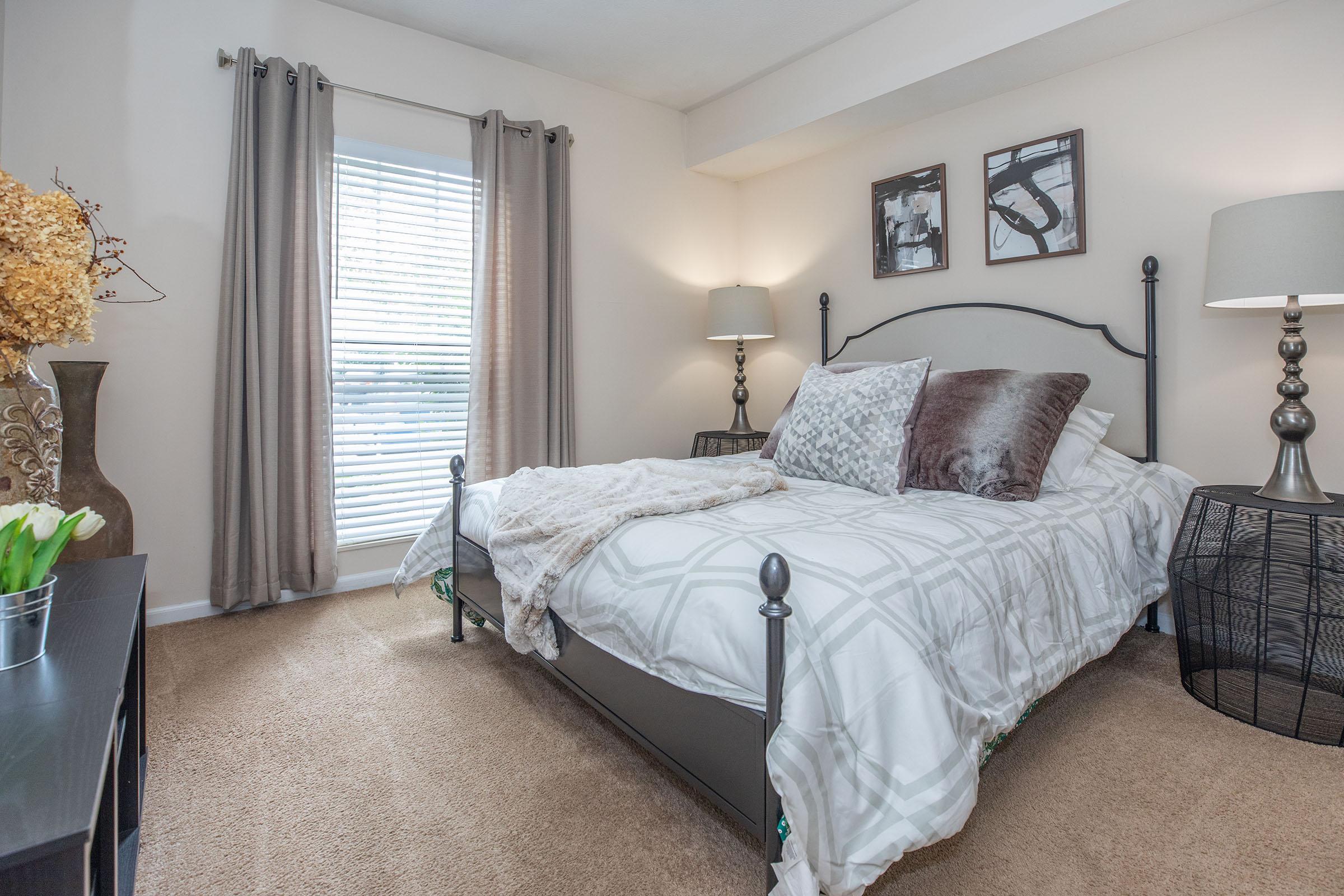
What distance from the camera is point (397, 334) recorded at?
318 cm

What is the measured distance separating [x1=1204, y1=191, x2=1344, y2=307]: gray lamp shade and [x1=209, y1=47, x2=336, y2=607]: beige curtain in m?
3.26

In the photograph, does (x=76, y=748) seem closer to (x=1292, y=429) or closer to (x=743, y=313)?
(x=1292, y=429)

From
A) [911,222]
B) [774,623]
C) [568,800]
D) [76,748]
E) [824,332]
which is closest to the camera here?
[76,748]

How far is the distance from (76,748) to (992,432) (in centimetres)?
229

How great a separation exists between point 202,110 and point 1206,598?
405 centimetres

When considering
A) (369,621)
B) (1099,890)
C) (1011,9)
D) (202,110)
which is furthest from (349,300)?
(1099,890)

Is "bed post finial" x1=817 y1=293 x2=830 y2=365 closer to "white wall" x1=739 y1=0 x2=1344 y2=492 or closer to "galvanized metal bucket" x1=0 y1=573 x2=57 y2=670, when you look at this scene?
"white wall" x1=739 y1=0 x2=1344 y2=492

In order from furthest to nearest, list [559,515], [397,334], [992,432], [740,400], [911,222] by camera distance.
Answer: [740,400] → [911,222] → [397,334] → [992,432] → [559,515]

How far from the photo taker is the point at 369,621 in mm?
2740

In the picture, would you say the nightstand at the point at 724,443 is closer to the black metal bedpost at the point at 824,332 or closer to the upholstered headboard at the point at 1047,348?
the black metal bedpost at the point at 824,332

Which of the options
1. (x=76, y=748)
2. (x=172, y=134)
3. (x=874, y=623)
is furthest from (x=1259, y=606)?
(x=172, y=134)

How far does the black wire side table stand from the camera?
1926mm

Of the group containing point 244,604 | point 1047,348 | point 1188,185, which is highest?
point 1188,185

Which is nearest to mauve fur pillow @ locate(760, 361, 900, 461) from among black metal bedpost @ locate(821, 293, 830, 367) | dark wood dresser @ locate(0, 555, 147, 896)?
black metal bedpost @ locate(821, 293, 830, 367)
